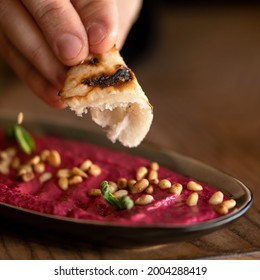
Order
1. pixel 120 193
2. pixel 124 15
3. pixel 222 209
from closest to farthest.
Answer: pixel 222 209 → pixel 120 193 → pixel 124 15

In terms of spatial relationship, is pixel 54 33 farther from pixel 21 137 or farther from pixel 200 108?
pixel 200 108

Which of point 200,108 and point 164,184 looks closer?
point 164,184

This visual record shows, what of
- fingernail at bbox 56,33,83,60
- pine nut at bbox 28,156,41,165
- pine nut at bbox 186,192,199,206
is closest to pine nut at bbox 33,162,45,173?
pine nut at bbox 28,156,41,165

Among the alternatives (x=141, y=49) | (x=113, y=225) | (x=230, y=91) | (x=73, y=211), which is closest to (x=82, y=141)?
(x=73, y=211)

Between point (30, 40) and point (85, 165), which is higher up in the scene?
point (30, 40)

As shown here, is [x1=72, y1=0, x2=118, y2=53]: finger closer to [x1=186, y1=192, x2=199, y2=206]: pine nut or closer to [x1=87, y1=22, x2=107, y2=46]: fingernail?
[x1=87, y1=22, x2=107, y2=46]: fingernail

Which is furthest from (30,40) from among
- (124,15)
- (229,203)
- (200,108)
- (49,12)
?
(200,108)
